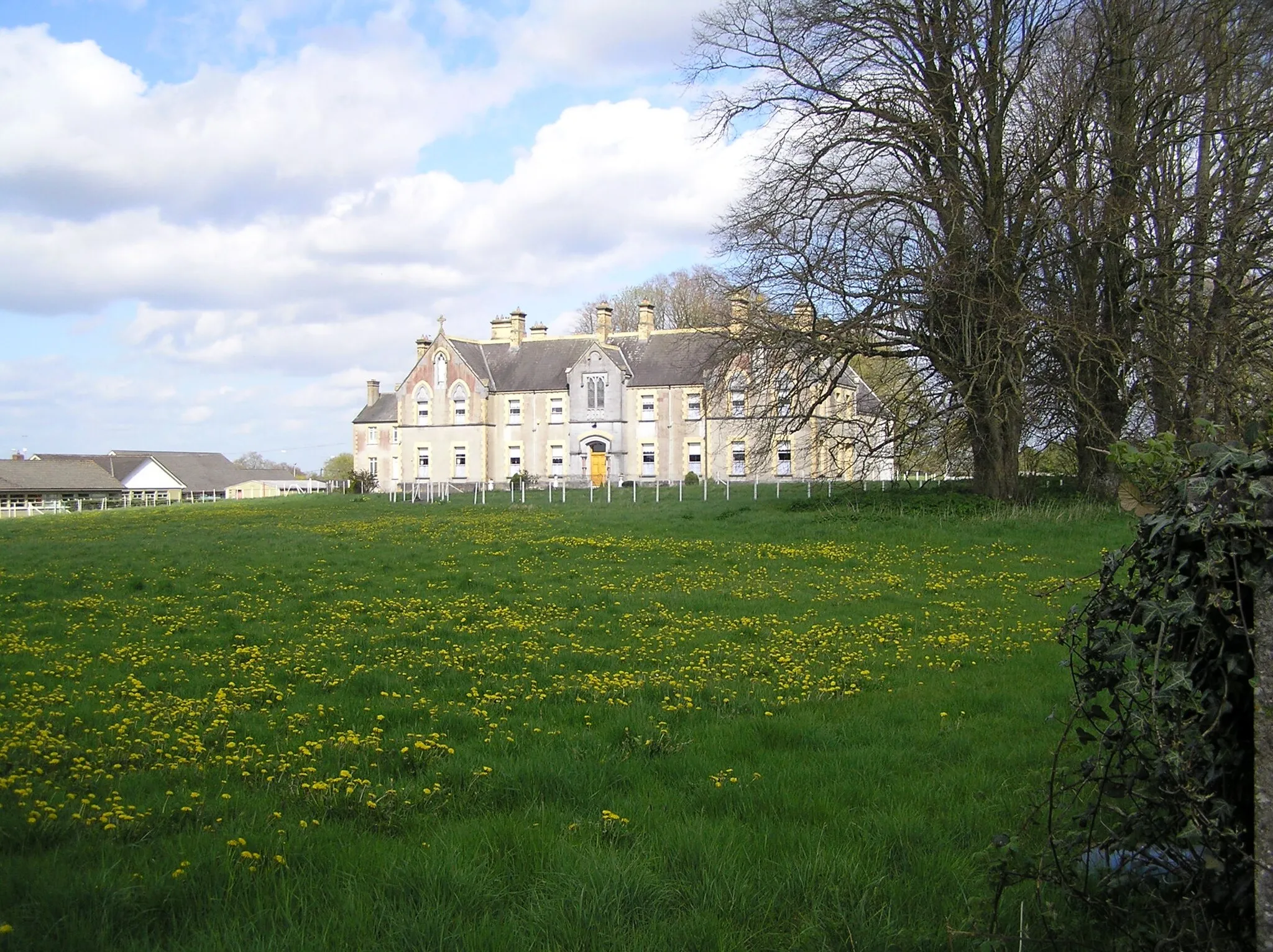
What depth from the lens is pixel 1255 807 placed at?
326 centimetres

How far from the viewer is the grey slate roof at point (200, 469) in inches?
4104

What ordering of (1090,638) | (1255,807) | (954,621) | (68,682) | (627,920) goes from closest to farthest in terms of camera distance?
(1255,807) → (1090,638) → (627,920) → (68,682) → (954,621)

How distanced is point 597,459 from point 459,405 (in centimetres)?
1060

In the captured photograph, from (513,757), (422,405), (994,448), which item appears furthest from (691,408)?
(513,757)

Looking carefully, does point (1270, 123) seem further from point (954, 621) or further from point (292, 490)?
point (292, 490)

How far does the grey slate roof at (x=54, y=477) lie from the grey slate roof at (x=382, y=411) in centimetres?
3231

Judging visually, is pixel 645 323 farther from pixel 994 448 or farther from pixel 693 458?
pixel 994 448

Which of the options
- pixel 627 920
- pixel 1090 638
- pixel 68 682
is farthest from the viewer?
pixel 68 682

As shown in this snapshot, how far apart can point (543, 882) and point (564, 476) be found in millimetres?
61766

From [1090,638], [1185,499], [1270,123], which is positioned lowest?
[1090,638]

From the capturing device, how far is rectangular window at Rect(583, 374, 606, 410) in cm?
6581

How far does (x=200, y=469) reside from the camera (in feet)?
354

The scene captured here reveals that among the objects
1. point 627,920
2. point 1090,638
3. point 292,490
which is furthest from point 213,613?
point 292,490

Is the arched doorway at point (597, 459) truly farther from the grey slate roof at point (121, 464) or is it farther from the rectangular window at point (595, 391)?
the grey slate roof at point (121, 464)
